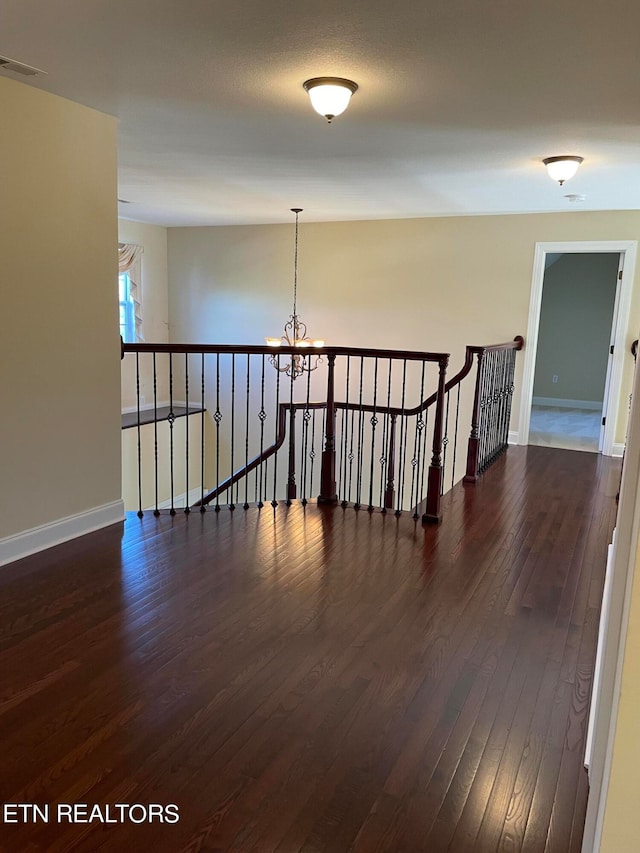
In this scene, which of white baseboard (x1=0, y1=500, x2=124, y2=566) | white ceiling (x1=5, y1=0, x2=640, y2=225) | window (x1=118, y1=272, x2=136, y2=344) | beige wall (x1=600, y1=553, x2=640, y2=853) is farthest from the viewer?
window (x1=118, y1=272, x2=136, y2=344)

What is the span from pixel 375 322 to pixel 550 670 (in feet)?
18.0

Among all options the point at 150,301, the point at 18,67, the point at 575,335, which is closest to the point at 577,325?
the point at 575,335

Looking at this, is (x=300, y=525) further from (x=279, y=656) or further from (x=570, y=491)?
(x=570, y=491)

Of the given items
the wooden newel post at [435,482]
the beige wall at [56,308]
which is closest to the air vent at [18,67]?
the beige wall at [56,308]

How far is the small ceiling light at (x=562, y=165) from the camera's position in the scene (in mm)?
4066

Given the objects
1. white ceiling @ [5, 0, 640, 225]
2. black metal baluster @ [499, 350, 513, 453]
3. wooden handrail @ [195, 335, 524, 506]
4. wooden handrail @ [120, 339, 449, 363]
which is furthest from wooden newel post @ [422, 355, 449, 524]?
black metal baluster @ [499, 350, 513, 453]

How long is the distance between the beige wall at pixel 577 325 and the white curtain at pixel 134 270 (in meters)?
6.14

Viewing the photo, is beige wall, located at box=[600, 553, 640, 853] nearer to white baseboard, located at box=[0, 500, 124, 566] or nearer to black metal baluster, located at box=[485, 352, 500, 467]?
white baseboard, located at box=[0, 500, 124, 566]

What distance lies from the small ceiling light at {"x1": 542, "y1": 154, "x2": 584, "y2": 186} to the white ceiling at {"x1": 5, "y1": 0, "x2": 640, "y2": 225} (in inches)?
4.1

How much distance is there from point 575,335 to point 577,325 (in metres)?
0.16

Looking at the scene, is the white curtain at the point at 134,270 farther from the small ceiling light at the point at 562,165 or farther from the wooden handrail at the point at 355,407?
the small ceiling light at the point at 562,165

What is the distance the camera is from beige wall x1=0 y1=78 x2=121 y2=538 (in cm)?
314

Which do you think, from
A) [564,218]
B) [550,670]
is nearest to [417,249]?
[564,218]

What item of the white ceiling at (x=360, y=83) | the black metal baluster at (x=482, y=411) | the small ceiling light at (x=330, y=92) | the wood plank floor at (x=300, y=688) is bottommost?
the wood plank floor at (x=300, y=688)
